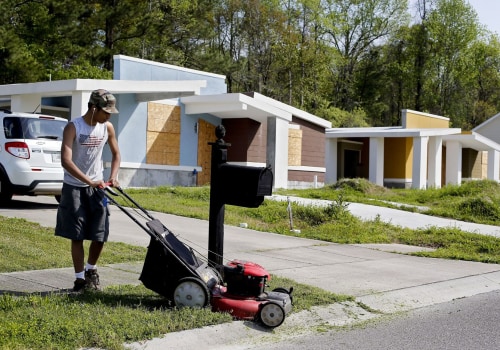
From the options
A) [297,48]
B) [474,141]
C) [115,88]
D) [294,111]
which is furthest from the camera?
[297,48]

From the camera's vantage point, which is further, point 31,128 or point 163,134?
point 163,134

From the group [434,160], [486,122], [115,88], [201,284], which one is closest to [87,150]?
[201,284]

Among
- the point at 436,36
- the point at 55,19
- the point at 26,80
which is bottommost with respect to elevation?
the point at 26,80

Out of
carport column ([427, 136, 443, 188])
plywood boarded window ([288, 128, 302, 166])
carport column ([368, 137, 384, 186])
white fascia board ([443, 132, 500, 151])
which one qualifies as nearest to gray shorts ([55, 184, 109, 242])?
plywood boarded window ([288, 128, 302, 166])

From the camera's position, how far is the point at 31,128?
13672 millimetres

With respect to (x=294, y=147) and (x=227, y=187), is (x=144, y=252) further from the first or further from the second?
(x=294, y=147)

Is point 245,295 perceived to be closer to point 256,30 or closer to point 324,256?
point 324,256

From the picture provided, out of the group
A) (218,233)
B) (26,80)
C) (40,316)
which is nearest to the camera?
(40,316)

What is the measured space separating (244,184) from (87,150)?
164cm

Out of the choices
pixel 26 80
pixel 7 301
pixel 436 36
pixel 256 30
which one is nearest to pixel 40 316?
pixel 7 301

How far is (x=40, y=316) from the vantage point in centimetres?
580

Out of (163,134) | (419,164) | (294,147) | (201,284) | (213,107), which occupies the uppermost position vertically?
(213,107)

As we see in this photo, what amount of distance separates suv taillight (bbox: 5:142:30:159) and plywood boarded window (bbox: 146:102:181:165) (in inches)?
377

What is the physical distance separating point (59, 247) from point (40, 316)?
163 inches
